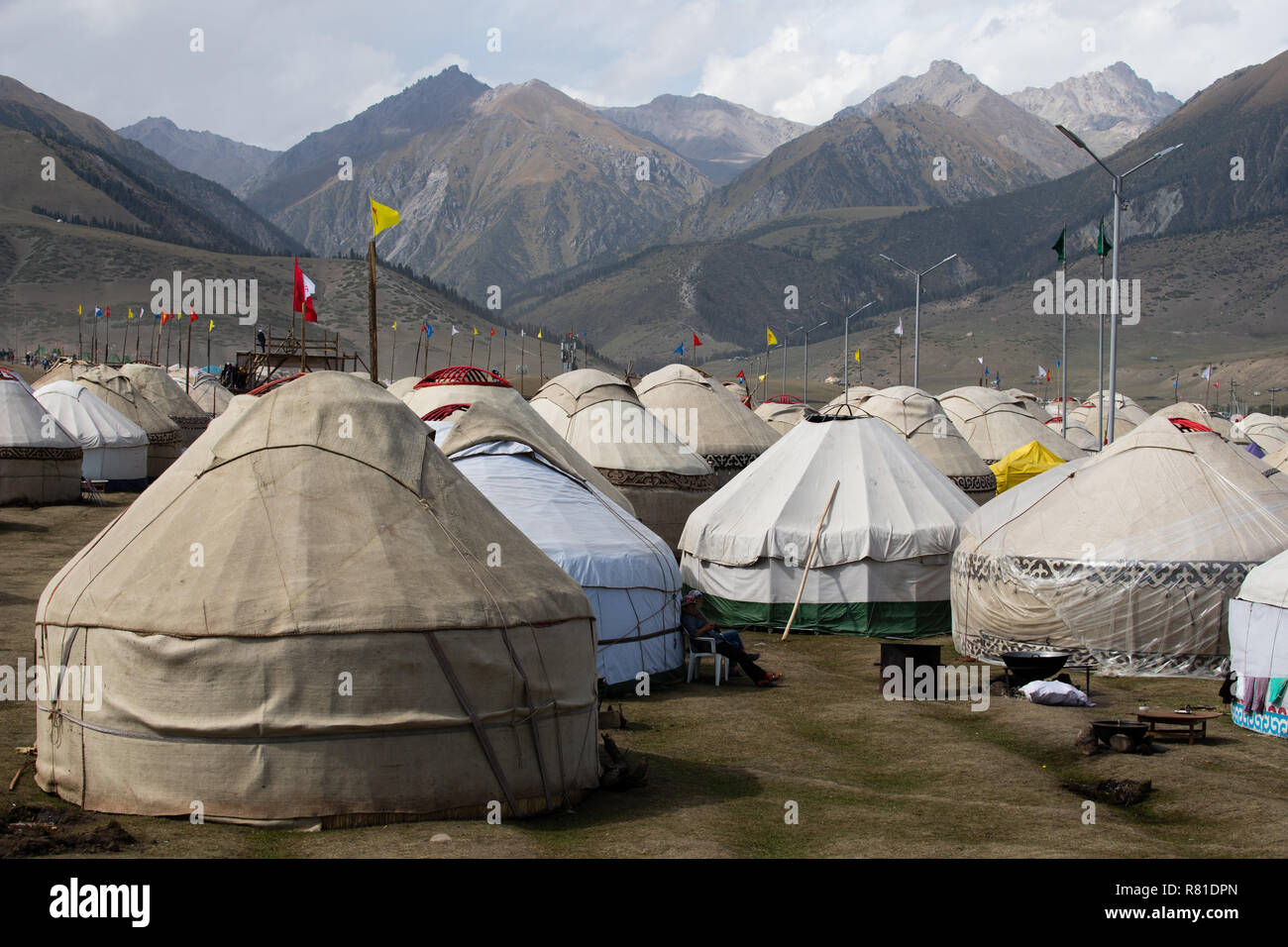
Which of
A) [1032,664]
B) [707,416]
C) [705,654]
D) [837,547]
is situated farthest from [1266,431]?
[705,654]

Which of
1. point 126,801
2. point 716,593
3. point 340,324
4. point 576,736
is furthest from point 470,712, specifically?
point 340,324

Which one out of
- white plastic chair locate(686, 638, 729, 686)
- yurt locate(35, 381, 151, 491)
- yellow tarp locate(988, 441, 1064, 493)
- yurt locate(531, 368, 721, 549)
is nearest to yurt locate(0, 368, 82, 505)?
yurt locate(35, 381, 151, 491)

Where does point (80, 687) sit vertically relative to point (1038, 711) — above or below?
above

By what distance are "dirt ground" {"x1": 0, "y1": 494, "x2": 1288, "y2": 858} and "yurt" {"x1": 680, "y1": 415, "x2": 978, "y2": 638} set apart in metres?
3.65

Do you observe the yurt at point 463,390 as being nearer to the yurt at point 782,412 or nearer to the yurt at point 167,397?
the yurt at point 782,412

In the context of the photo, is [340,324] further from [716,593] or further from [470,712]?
[470,712]

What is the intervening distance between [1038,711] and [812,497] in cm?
720

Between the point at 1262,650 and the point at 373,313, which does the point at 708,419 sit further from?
the point at 373,313

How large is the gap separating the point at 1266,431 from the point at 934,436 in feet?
87.3

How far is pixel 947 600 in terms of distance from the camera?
2120cm

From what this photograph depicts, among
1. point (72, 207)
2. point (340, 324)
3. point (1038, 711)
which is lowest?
point (1038, 711)

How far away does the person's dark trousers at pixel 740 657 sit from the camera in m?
16.3

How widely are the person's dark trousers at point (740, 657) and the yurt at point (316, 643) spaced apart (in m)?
5.93
